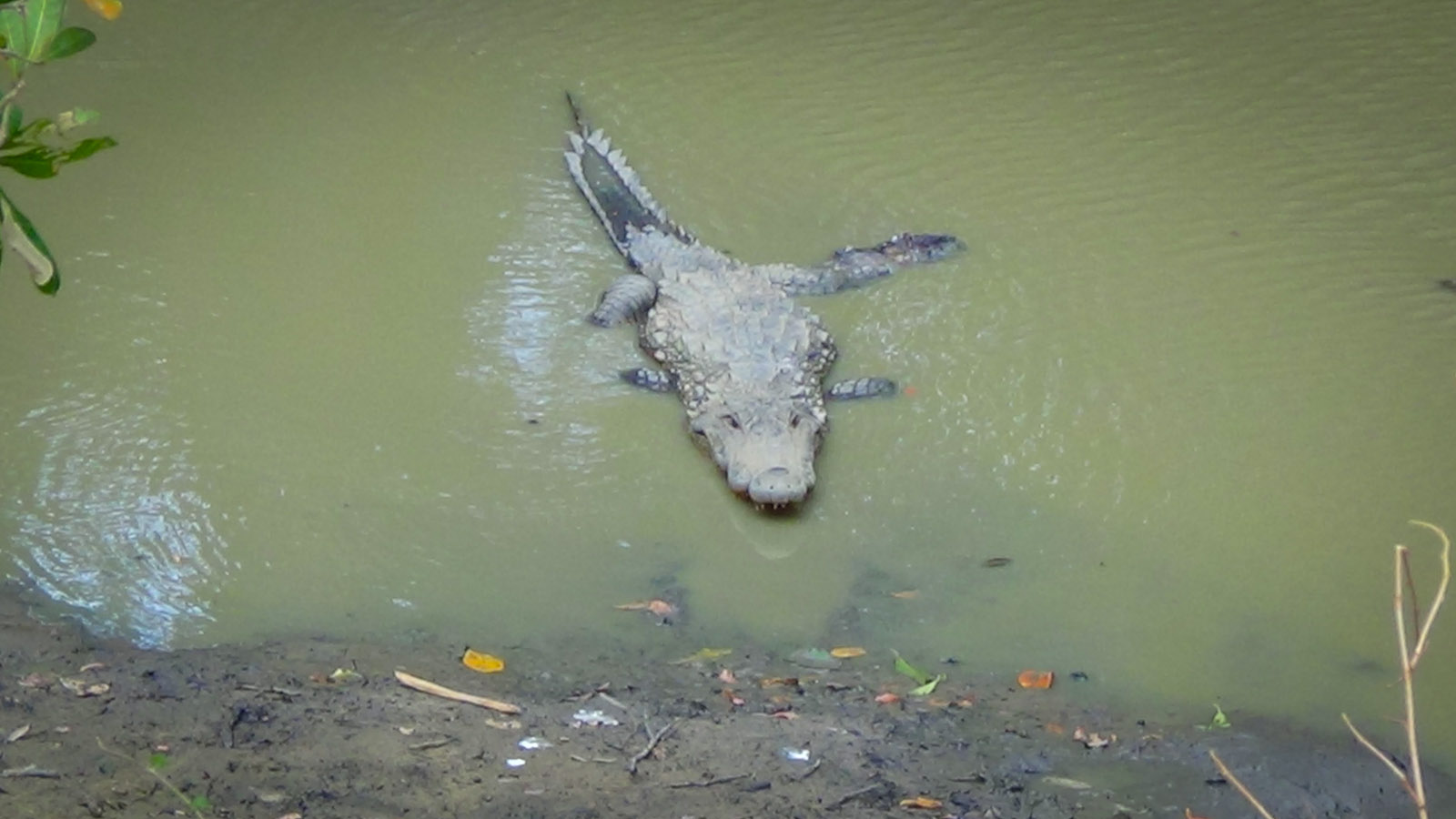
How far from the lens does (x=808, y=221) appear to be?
19.6 ft

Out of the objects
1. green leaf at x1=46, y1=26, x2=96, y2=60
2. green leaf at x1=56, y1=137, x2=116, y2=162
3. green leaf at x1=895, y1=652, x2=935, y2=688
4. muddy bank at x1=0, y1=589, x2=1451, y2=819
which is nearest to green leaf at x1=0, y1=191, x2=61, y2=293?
green leaf at x1=56, y1=137, x2=116, y2=162

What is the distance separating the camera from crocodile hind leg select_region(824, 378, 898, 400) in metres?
5.03

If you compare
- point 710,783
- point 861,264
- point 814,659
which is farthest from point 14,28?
point 861,264

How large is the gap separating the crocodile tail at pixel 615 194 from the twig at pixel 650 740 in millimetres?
2701

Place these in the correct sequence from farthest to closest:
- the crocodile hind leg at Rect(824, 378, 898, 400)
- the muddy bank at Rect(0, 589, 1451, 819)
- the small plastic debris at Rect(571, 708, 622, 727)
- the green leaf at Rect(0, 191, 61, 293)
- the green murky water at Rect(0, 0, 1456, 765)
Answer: the crocodile hind leg at Rect(824, 378, 898, 400), the green murky water at Rect(0, 0, 1456, 765), the small plastic debris at Rect(571, 708, 622, 727), the muddy bank at Rect(0, 589, 1451, 819), the green leaf at Rect(0, 191, 61, 293)

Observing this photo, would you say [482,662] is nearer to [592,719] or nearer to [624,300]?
[592,719]

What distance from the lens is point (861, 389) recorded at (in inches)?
198

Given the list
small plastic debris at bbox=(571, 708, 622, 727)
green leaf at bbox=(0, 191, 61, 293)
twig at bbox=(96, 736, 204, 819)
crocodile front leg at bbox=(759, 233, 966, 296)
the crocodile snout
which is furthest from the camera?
crocodile front leg at bbox=(759, 233, 966, 296)

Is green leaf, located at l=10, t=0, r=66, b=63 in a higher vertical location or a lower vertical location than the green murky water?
higher

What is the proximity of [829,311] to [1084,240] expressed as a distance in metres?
1.13

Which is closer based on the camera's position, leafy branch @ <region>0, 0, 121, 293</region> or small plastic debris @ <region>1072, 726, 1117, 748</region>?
leafy branch @ <region>0, 0, 121, 293</region>

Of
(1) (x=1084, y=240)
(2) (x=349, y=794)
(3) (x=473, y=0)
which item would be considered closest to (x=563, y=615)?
(2) (x=349, y=794)

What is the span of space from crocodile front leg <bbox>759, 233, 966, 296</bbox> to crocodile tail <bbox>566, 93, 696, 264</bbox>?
Answer: 0.50m

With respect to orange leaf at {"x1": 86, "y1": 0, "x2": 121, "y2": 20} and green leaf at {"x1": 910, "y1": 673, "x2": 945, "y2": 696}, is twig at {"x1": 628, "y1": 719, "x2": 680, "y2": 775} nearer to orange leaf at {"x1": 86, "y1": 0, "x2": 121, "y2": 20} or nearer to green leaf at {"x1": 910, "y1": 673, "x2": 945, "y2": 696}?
green leaf at {"x1": 910, "y1": 673, "x2": 945, "y2": 696}
